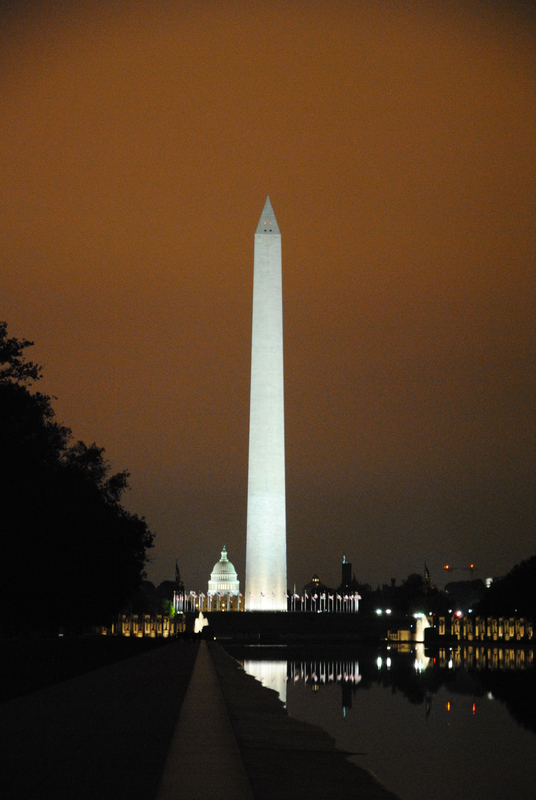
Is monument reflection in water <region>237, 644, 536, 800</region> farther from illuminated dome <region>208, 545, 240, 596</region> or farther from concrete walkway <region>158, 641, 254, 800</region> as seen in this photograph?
illuminated dome <region>208, 545, 240, 596</region>

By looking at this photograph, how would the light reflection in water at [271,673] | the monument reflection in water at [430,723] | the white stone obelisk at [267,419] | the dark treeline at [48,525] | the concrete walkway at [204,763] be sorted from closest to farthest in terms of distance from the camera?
the concrete walkway at [204,763] → the monument reflection in water at [430,723] → the light reflection in water at [271,673] → the dark treeline at [48,525] → the white stone obelisk at [267,419]

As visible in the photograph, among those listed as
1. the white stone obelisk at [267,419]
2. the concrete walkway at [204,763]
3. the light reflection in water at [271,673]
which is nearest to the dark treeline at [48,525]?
the light reflection in water at [271,673]

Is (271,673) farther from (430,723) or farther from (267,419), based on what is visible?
(267,419)

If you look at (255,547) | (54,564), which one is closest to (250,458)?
(255,547)

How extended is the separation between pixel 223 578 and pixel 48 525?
140417mm

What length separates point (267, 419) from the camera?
94.1m

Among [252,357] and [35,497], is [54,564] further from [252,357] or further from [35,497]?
[252,357]

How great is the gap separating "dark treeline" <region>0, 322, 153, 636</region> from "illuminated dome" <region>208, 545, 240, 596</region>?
119 metres

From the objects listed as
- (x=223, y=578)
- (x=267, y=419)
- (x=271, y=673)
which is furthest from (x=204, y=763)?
(x=223, y=578)

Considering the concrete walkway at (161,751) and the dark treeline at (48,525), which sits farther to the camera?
the dark treeline at (48,525)

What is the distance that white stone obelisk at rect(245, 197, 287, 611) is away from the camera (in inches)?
3696

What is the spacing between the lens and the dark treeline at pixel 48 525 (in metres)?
30.8

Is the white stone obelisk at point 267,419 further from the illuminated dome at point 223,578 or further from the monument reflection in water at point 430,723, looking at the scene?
the illuminated dome at point 223,578

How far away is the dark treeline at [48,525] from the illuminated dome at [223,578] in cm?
11909
